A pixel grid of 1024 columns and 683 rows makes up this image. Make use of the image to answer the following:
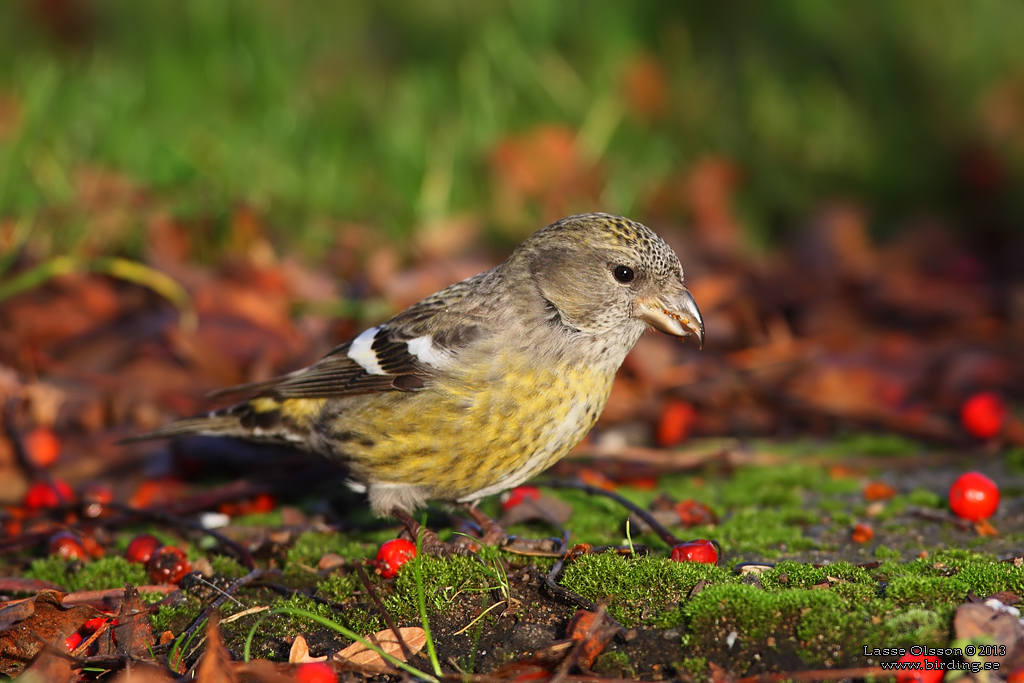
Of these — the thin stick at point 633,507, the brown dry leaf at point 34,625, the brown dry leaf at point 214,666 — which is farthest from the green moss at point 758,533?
the brown dry leaf at point 34,625

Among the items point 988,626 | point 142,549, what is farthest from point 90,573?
point 988,626

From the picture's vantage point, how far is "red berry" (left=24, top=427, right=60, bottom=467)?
4957mm

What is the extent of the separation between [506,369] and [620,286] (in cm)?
57

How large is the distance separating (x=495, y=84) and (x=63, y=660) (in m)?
6.47

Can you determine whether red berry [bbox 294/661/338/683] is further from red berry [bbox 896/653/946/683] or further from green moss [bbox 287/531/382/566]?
red berry [bbox 896/653/946/683]

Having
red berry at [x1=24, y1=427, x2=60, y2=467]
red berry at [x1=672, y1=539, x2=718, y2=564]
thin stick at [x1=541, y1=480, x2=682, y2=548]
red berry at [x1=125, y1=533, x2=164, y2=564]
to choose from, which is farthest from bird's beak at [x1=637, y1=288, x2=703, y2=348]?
red berry at [x1=24, y1=427, x2=60, y2=467]

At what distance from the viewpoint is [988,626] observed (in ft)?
9.55

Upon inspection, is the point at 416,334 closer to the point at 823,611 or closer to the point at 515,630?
the point at 515,630

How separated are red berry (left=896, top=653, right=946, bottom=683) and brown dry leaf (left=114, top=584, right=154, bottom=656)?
220cm

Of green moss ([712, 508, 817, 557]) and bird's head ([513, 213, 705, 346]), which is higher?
bird's head ([513, 213, 705, 346])

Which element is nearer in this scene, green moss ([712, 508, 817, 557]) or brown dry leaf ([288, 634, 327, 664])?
brown dry leaf ([288, 634, 327, 664])

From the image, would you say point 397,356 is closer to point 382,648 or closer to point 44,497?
point 382,648

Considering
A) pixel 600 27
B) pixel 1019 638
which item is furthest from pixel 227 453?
pixel 600 27

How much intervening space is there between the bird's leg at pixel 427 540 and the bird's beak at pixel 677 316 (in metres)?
1.16
